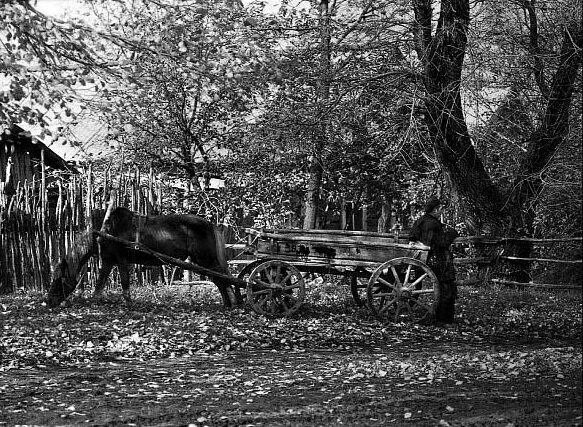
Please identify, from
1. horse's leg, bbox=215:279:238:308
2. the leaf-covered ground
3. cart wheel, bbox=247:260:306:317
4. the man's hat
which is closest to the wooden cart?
cart wheel, bbox=247:260:306:317

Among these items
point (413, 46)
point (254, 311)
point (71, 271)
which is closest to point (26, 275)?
point (71, 271)

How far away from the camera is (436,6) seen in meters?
14.8

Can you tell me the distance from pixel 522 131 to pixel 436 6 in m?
2.72

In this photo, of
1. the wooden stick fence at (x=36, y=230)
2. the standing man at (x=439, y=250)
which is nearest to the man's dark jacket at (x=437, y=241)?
the standing man at (x=439, y=250)

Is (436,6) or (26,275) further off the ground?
(436,6)

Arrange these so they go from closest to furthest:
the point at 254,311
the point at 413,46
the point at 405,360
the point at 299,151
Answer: the point at 405,360, the point at 254,311, the point at 413,46, the point at 299,151

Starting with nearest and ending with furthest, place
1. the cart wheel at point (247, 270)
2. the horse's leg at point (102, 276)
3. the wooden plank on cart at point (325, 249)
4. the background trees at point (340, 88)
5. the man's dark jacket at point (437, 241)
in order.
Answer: the background trees at point (340, 88)
the man's dark jacket at point (437, 241)
the wooden plank on cart at point (325, 249)
the cart wheel at point (247, 270)
the horse's leg at point (102, 276)

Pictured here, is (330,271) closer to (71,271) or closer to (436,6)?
(71,271)

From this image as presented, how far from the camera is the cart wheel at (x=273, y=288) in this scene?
11328 mm

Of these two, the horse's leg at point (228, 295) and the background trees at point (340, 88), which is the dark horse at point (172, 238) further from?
the background trees at point (340, 88)

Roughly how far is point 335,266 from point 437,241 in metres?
1.48

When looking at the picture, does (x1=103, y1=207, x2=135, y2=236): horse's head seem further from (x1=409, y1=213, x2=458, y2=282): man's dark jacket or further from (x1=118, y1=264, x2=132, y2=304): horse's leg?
(x1=409, y1=213, x2=458, y2=282): man's dark jacket

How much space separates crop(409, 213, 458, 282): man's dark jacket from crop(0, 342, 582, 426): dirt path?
2297 mm

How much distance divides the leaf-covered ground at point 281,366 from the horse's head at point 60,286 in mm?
194
